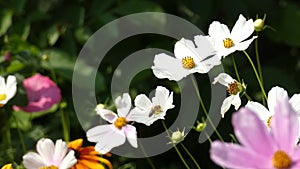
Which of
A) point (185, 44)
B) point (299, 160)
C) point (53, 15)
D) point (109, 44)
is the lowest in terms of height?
point (299, 160)

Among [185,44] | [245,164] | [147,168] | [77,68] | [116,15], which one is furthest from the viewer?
[116,15]

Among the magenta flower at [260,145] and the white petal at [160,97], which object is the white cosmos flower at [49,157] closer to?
the white petal at [160,97]

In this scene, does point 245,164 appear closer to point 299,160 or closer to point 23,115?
point 299,160

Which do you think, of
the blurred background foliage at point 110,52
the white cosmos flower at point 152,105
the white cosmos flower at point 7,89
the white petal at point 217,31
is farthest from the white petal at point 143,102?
the blurred background foliage at point 110,52

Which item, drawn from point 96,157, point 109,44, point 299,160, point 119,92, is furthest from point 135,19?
point 299,160

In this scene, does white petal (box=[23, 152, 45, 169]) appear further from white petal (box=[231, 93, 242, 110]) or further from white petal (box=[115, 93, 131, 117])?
white petal (box=[231, 93, 242, 110])

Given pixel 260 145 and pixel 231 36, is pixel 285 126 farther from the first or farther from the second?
pixel 231 36
